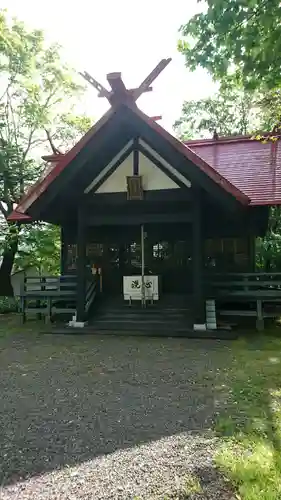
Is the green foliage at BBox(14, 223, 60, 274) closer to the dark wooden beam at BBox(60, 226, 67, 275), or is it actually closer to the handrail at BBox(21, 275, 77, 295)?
the dark wooden beam at BBox(60, 226, 67, 275)

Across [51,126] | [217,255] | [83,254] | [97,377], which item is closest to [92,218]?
[83,254]

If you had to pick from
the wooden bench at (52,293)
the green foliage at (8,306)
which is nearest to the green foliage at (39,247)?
the green foliage at (8,306)

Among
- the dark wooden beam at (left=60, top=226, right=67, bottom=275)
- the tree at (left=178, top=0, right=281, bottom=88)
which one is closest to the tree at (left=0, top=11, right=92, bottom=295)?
the dark wooden beam at (left=60, top=226, right=67, bottom=275)

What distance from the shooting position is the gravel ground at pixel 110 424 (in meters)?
2.43

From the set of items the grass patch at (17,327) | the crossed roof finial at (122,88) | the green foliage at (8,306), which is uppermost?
the crossed roof finial at (122,88)

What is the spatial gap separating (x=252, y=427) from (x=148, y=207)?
614 cm

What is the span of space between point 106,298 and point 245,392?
581 cm

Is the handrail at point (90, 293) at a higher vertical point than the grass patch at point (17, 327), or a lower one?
higher

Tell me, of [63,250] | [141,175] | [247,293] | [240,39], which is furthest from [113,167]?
[240,39]

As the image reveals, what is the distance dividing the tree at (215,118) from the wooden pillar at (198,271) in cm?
1403

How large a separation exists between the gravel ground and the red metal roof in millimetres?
4215

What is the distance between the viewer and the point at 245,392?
4.26 m

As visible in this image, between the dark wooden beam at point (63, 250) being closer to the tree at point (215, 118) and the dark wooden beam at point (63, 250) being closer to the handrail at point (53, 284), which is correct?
the handrail at point (53, 284)

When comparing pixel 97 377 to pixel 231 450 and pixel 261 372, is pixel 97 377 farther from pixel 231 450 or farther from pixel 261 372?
pixel 231 450
